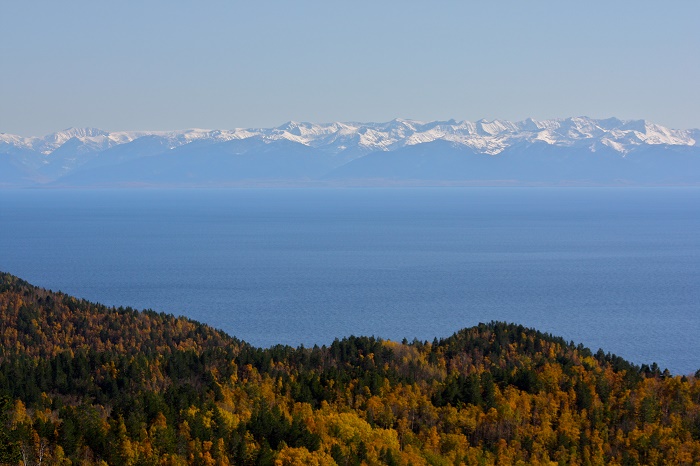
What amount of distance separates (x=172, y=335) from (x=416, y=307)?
59945 mm

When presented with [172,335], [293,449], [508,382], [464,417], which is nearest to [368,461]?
[293,449]

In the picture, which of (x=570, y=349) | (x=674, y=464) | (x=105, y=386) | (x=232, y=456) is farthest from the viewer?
(x=570, y=349)

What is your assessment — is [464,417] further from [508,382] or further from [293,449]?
[293,449]

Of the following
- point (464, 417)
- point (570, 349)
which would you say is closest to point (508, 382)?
point (464, 417)

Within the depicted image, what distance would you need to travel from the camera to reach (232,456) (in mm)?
84062

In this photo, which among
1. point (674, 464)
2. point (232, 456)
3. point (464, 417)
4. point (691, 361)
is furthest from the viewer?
point (691, 361)

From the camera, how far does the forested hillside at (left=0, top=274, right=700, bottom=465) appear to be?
84.2m

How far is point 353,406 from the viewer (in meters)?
101

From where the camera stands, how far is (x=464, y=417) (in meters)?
96.8

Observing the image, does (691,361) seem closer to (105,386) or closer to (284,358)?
(284,358)

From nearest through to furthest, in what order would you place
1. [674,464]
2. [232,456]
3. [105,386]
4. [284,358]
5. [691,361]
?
[232,456] < [674,464] < [105,386] < [284,358] < [691,361]

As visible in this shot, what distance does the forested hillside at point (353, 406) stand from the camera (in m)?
84.2

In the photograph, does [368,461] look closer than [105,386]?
Yes

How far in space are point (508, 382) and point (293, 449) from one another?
31567mm
